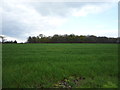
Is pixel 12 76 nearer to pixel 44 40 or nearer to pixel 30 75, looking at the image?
pixel 30 75

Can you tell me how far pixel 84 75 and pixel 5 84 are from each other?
9.85ft

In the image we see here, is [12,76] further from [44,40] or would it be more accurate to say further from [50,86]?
[44,40]

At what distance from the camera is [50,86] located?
4555 mm

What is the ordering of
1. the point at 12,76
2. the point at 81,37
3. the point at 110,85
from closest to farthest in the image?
the point at 110,85, the point at 12,76, the point at 81,37

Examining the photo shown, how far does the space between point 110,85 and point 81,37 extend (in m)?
60.6

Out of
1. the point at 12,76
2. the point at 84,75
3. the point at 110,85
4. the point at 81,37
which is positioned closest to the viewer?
the point at 110,85

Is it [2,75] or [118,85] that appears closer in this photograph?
[118,85]

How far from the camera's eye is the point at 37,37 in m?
68.4

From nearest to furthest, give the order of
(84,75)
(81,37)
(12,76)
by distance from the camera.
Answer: (12,76)
(84,75)
(81,37)

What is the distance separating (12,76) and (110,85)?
3.53 meters

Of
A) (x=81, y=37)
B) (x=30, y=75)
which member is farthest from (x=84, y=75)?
(x=81, y=37)

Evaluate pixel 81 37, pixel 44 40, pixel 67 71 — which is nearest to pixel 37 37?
pixel 44 40

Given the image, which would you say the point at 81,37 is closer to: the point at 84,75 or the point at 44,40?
the point at 44,40

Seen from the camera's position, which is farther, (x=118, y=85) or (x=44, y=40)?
(x=44, y=40)
